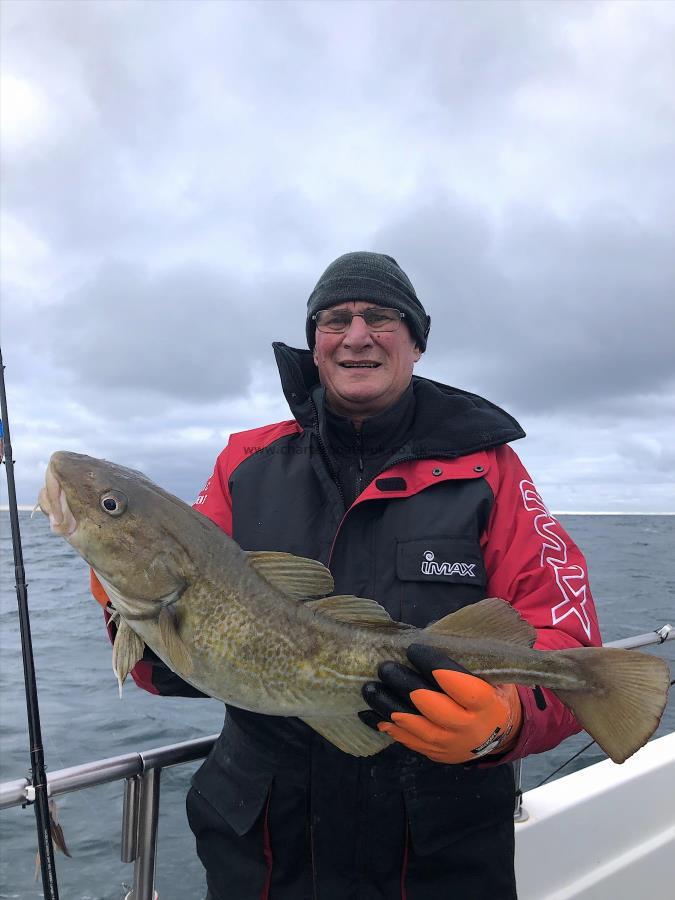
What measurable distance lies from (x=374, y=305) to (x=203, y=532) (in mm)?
1638

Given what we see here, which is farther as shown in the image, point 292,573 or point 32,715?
point 32,715

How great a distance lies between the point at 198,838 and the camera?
3.04 m

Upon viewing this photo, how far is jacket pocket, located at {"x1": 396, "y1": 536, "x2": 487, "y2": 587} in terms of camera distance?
2.95 m

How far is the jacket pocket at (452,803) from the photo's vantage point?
2.72 metres

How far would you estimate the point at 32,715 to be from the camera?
325 cm

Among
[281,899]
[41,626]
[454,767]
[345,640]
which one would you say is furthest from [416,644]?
[41,626]

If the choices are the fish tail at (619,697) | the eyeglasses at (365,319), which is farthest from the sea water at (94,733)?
the fish tail at (619,697)

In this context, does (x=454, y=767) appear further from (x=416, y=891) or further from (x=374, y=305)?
(x=374, y=305)

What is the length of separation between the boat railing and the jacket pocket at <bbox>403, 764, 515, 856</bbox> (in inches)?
43.1

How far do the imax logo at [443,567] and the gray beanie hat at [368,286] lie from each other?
4.69 feet

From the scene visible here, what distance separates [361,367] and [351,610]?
1356 millimetres

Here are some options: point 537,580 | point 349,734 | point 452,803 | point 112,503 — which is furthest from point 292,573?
point 452,803

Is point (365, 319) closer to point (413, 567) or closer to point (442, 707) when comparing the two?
point (413, 567)

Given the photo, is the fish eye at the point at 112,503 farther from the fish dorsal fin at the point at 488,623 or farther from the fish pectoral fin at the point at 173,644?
the fish dorsal fin at the point at 488,623
